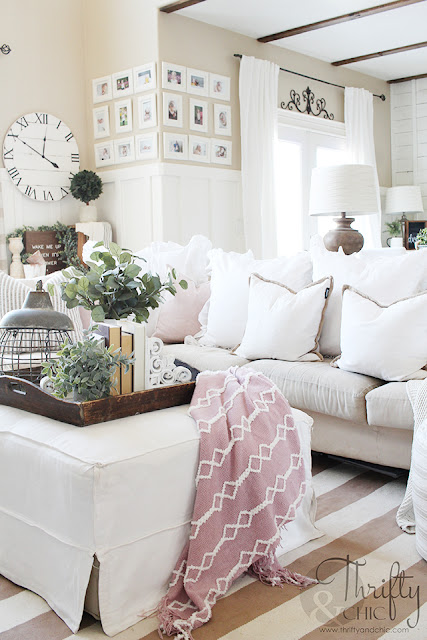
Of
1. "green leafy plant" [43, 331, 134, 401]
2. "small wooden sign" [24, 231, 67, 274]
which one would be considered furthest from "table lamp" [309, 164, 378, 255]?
"green leafy plant" [43, 331, 134, 401]

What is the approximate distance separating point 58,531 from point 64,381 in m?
0.46

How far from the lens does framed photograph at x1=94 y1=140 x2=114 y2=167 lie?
5.75m

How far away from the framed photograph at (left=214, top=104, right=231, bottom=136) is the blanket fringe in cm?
450

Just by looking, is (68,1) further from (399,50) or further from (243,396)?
(243,396)

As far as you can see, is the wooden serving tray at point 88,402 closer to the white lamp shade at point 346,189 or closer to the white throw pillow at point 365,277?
the white throw pillow at point 365,277

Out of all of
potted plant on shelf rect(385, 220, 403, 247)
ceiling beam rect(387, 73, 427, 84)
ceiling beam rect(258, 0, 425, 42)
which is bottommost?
potted plant on shelf rect(385, 220, 403, 247)

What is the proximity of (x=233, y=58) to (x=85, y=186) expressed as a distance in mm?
1811

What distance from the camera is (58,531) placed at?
1.87 m

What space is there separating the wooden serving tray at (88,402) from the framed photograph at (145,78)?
3726 millimetres

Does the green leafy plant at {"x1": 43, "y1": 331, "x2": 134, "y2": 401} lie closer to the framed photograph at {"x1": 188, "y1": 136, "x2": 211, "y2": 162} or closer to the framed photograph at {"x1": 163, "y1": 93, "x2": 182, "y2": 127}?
the framed photograph at {"x1": 163, "y1": 93, "x2": 182, "y2": 127}

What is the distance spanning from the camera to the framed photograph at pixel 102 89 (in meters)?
5.68

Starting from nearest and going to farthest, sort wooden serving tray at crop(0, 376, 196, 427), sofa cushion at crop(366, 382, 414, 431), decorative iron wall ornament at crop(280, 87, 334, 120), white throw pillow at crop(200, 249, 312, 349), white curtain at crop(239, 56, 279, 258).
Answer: wooden serving tray at crop(0, 376, 196, 427), sofa cushion at crop(366, 382, 414, 431), white throw pillow at crop(200, 249, 312, 349), white curtain at crop(239, 56, 279, 258), decorative iron wall ornament at crop(280, 87, 334, 120)

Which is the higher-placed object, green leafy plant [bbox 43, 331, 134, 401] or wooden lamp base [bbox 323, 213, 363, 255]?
wooden lamp base [bbox 323, 213, 363, 255]

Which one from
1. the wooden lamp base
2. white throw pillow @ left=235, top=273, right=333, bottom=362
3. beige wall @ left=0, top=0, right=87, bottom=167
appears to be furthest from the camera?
beige wall @ left=0, top=0, right=87, bottom=167
